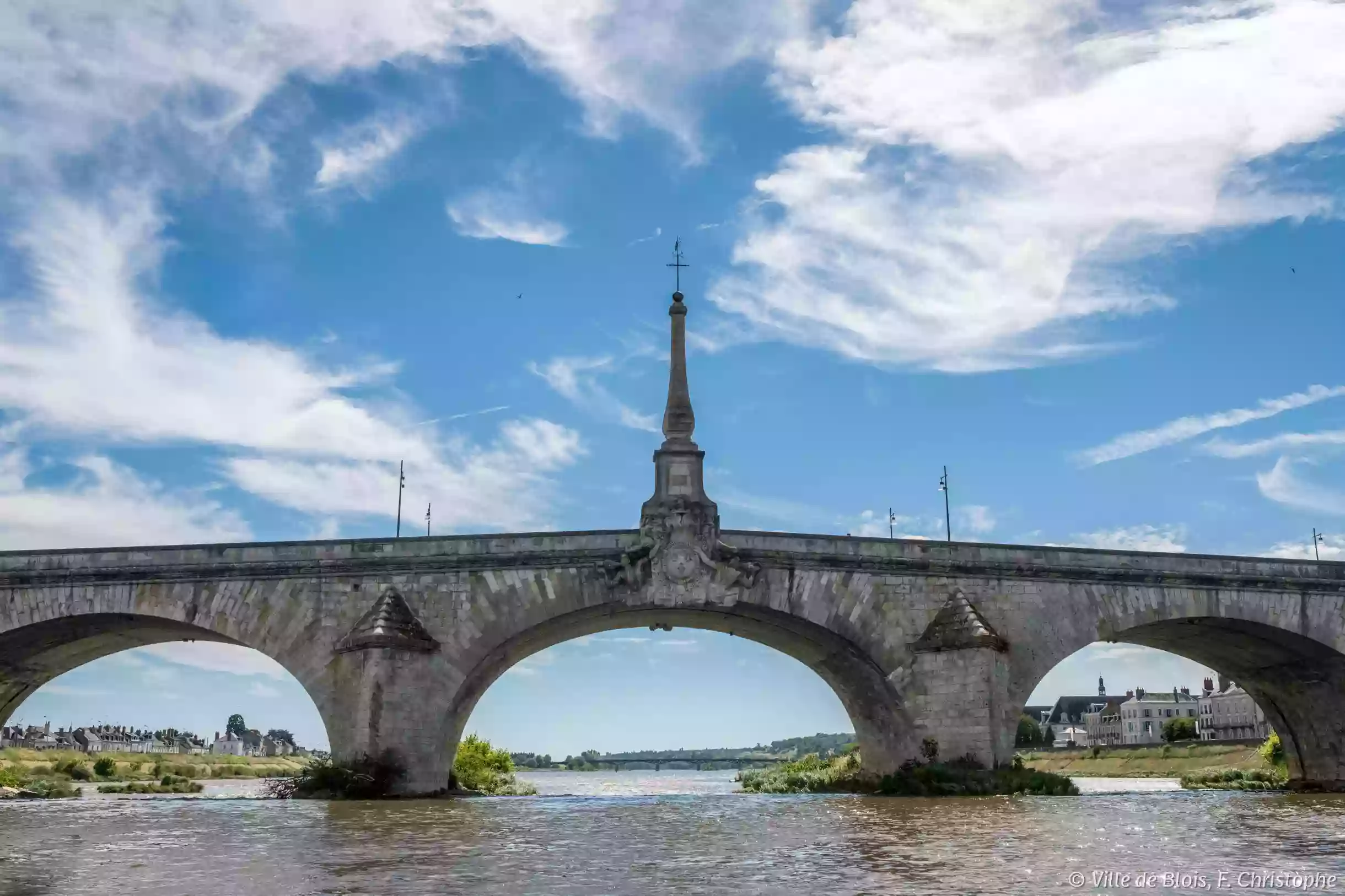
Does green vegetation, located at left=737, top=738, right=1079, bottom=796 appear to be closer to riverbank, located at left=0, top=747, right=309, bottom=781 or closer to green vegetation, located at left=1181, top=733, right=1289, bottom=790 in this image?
green vegetation, located at left=1181, top=733, right=1289, bottom=790

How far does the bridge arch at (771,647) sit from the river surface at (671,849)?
178 inches

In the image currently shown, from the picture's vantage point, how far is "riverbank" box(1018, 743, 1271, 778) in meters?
63.3

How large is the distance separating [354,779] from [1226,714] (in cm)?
9692

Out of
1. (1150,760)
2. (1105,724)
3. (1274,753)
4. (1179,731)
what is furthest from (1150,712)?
(1274,753)

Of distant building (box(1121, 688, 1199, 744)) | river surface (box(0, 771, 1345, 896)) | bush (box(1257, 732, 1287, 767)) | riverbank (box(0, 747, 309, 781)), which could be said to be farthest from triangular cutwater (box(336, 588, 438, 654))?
distant building (box(1121, 688, 1199, 744))

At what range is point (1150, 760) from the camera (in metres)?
73.4

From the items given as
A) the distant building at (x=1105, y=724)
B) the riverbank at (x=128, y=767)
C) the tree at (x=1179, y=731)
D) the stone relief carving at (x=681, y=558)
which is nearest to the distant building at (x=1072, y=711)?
the distant building at (x=1105, y=724)

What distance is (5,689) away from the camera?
34000 mm

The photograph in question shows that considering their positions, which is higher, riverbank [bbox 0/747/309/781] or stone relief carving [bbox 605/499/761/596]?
stone relief carving [bbox 605/499/761/596]

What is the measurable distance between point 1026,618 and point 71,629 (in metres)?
24.2

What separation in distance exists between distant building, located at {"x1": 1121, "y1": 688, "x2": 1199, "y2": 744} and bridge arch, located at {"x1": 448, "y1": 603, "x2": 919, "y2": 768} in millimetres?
89999

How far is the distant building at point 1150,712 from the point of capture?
115250 mm

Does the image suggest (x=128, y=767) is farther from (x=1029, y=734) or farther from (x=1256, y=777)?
(x=1029, y=734)

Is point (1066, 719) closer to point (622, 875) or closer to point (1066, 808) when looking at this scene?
point (1066, 808)
